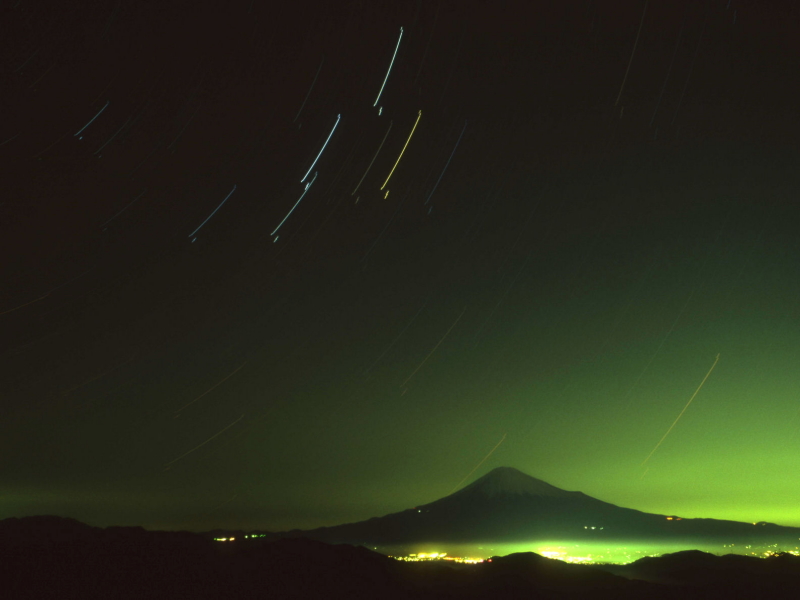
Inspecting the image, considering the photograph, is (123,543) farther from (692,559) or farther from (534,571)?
(692,559)

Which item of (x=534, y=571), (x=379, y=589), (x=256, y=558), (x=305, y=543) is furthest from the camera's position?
(x=534, y=571)

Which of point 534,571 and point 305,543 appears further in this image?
point 534,571

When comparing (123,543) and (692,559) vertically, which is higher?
(123,543)

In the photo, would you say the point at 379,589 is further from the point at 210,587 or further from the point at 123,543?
the point at 123,543

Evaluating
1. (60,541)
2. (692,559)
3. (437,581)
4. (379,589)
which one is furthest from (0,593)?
(692,559)

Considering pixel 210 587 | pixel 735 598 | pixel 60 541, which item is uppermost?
pixel 60 541

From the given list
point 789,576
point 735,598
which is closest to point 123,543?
point 735,598

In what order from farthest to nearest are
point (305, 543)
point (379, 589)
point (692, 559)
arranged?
point (692, 559)
point (305, 543)
point (379, 589)
